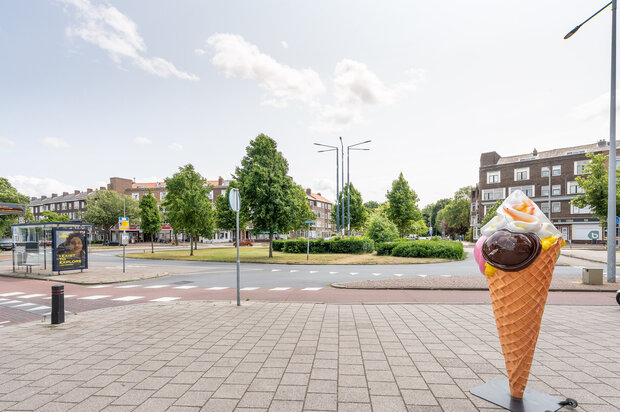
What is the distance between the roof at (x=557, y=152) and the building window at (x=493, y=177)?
215 cm

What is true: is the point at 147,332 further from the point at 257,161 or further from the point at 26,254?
A: the point at 257,161

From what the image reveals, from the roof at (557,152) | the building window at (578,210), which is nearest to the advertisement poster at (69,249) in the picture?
the building window at (578,210)

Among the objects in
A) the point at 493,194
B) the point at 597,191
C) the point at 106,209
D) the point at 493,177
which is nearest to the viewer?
the point at 597,191

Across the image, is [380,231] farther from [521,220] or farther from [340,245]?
[521,220]

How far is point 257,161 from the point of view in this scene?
25.2m

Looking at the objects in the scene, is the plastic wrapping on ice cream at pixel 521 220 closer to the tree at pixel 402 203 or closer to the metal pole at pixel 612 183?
the metal pole at pixel 612 183

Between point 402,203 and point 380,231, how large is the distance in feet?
41.7

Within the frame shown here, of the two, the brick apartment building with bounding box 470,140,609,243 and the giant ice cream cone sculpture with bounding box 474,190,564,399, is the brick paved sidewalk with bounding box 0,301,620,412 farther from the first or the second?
the brick apartment building with bounding box 470,140,609,243

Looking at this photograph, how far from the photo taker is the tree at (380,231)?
2978 centimetres

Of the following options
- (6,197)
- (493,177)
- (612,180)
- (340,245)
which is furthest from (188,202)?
(493,177)

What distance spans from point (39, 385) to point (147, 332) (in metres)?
2.21

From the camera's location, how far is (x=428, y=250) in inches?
914

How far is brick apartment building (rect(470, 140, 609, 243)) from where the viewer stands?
44.7 m

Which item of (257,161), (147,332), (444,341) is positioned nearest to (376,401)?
(444,341)
